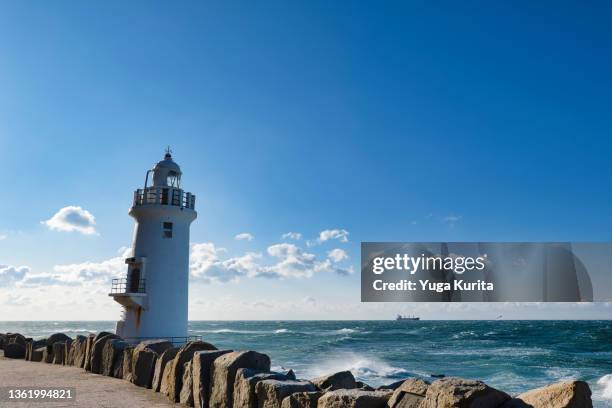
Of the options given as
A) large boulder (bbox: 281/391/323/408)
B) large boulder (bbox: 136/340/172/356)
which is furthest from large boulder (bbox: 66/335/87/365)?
large boulder (bbox: 281/391/323/408)

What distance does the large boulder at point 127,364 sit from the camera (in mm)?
9734

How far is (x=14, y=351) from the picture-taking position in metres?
15.3

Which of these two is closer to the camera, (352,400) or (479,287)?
(352,400)

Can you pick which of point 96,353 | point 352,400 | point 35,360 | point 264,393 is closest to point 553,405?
point 352,400

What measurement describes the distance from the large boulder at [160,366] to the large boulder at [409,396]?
4.98m

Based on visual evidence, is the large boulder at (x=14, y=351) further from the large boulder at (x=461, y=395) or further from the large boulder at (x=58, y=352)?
the large boulder at (x=461, y=395)

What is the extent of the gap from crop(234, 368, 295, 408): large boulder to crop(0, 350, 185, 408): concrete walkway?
150 cm

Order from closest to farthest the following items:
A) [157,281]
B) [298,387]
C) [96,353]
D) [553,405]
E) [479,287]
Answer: [553,405] < [298,387] < [96,353] < [157,281] < [479,287]

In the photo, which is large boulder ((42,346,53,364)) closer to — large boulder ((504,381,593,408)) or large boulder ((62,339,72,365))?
large boulder ((62,339,72,365))

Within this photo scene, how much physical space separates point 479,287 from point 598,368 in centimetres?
1044

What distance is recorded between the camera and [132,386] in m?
9.18

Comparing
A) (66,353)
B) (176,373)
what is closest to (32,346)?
(66,353)

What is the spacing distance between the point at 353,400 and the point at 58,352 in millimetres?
10780

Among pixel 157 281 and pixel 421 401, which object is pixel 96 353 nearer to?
pixel 157 281
